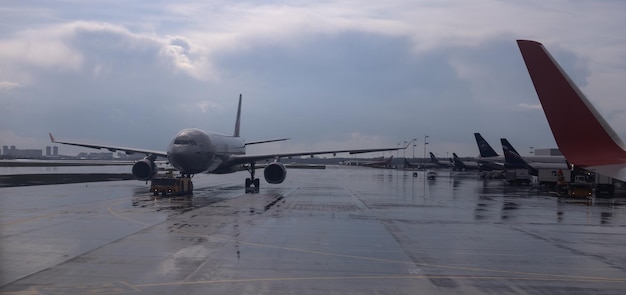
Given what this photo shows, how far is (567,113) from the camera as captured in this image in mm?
7176

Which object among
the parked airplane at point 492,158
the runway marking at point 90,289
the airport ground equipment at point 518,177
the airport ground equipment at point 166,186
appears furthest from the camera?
the parked airplane at point 492,158

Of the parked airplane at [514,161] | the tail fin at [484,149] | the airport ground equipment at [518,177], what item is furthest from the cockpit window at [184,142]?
the tail fin at [484,149]

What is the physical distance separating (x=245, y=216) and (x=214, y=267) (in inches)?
380

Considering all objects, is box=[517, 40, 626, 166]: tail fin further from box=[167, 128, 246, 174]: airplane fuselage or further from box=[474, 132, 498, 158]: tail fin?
box=[474, 132, 498, 158]: tail fin

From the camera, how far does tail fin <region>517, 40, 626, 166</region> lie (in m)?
7.16

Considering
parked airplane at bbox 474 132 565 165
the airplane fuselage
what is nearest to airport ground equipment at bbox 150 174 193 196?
the airplane fuselage

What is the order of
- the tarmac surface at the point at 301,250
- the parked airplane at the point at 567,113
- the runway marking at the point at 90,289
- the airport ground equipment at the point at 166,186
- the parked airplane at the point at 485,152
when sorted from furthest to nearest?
the parked airplane at the point at 485,152, the airport ground equipment at the point at 166,186, the tarmac surface at the point at 301,250, the runway marking at the point at 90,289, the parked airplane at the point at 567,113

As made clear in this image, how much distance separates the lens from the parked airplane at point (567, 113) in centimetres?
715

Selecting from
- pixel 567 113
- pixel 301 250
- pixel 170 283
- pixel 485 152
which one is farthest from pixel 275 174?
pixel 485 152

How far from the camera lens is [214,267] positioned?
463 inches

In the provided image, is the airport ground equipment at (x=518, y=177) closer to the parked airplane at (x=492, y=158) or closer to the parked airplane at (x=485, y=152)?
the parked airplane at (x=492, y=158)

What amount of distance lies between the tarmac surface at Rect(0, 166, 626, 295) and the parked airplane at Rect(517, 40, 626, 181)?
381 centimetres

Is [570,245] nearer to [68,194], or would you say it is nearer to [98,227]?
[98,227]

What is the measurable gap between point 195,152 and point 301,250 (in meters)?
22.5
